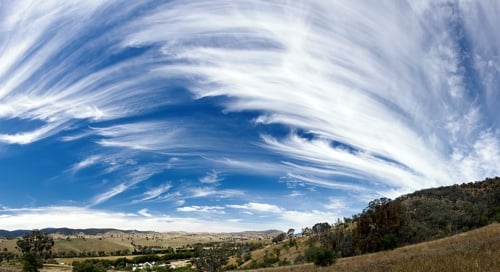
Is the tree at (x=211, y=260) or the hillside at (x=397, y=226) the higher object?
the hillside at (x=397, y=226)

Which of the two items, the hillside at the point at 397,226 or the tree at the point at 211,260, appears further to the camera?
the tree at the point at 211,260

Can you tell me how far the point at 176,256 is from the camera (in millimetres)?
128625

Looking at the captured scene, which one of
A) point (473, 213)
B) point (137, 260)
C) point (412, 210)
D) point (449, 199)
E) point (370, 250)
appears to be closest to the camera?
point (370, 250)

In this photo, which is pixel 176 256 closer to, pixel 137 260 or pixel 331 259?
pixel 137 260

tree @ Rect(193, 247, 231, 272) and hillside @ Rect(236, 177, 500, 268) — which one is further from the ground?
hillside @ Rect(236, 177, 500, 268)

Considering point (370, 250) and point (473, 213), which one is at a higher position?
point (473, 213)

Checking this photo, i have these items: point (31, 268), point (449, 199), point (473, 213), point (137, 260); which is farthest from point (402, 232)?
point (137, 260)

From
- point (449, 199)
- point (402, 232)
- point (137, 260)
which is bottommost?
point (137, 260)

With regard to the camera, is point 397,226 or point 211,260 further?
→ point 211,260

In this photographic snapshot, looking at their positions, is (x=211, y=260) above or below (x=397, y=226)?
below

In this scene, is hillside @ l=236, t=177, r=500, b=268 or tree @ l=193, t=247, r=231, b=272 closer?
hillside @ l=236, t=177, r=500, b=268

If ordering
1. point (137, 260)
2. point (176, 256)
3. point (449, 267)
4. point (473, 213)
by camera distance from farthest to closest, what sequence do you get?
point (176, 256)
point (137, 260)
point (473, 213)
point (449, 267)

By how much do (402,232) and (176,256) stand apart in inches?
3468

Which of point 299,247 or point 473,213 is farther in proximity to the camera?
point 299,247
